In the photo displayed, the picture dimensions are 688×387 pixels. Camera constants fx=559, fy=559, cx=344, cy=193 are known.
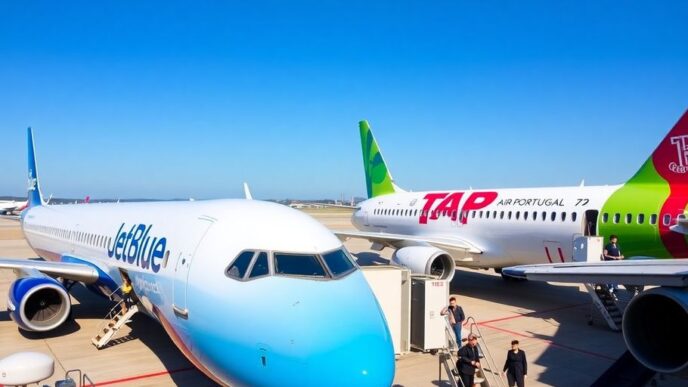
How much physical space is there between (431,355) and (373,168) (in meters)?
18.2

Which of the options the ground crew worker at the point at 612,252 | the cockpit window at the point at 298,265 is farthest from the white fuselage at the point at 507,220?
the cockpit window at the point at 298,265

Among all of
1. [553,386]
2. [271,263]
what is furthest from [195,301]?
[553,386]

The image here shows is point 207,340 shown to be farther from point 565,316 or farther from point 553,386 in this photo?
point 565,316

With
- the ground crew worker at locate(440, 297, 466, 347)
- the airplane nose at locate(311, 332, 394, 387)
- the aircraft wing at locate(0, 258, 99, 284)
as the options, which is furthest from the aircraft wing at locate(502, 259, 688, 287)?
the aircraft wing at locate(0, 258, 99, 284)

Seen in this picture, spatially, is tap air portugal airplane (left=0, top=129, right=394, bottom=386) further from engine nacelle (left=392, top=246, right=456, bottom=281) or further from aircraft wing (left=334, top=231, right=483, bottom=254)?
aircraft wing (left=334, top=231, right=483, bottom=254)

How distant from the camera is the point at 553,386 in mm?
10148

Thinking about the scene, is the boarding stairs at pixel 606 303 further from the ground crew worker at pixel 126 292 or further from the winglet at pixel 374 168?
the winglet at pixel 374 168

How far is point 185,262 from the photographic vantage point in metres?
8.43

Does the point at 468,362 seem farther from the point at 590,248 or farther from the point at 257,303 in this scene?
the point at 590,248

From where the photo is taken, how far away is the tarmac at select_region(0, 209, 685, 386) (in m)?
10.5

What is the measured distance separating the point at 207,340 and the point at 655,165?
13405 mm

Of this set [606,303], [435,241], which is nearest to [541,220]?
[606,303]

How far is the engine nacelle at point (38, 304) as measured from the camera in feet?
41.4

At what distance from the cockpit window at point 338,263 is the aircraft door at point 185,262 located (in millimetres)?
2129
